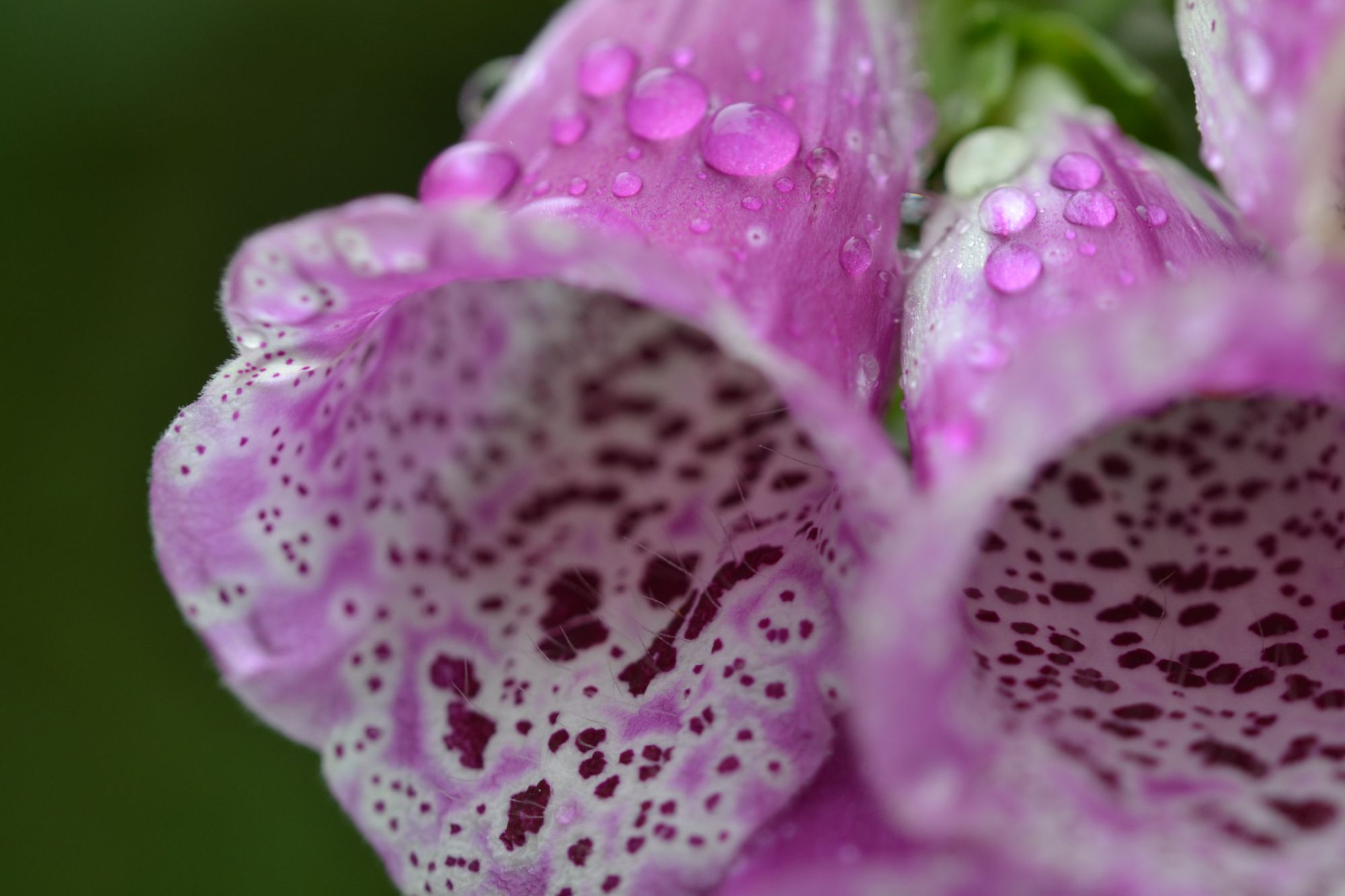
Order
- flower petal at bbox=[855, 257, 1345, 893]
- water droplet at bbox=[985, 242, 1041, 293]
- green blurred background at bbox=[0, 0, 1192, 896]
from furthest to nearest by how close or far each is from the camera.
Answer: green blurred background at bbox=[0, 0, 1192, 896] → water droplet at bbox=[985, 242, 1041, 293] → flower petal at bbox=[855, 257, 1345, 893]

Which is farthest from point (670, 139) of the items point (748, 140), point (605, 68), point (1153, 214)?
point (1153, 214)

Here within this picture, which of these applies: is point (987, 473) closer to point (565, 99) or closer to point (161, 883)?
point (565, 99)

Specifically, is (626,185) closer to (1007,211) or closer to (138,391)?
(1007,211)

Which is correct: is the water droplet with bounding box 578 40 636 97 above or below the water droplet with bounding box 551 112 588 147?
above

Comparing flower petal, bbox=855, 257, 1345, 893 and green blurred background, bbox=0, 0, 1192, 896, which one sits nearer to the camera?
flower petal, bbox=855, 257, 1345, 893

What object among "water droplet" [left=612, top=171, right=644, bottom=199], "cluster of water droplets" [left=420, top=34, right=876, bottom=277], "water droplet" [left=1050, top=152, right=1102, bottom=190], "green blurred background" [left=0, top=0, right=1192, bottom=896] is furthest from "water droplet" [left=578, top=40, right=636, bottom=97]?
"green blurred background" [left=0, top=0, right=1192, bottom=896]

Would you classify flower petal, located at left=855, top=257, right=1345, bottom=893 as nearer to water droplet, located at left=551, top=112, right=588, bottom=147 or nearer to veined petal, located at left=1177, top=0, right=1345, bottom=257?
veined petal, located at left=1177, top=0, right=1345, bottom=257

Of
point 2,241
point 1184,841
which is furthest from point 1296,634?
point 2,241
